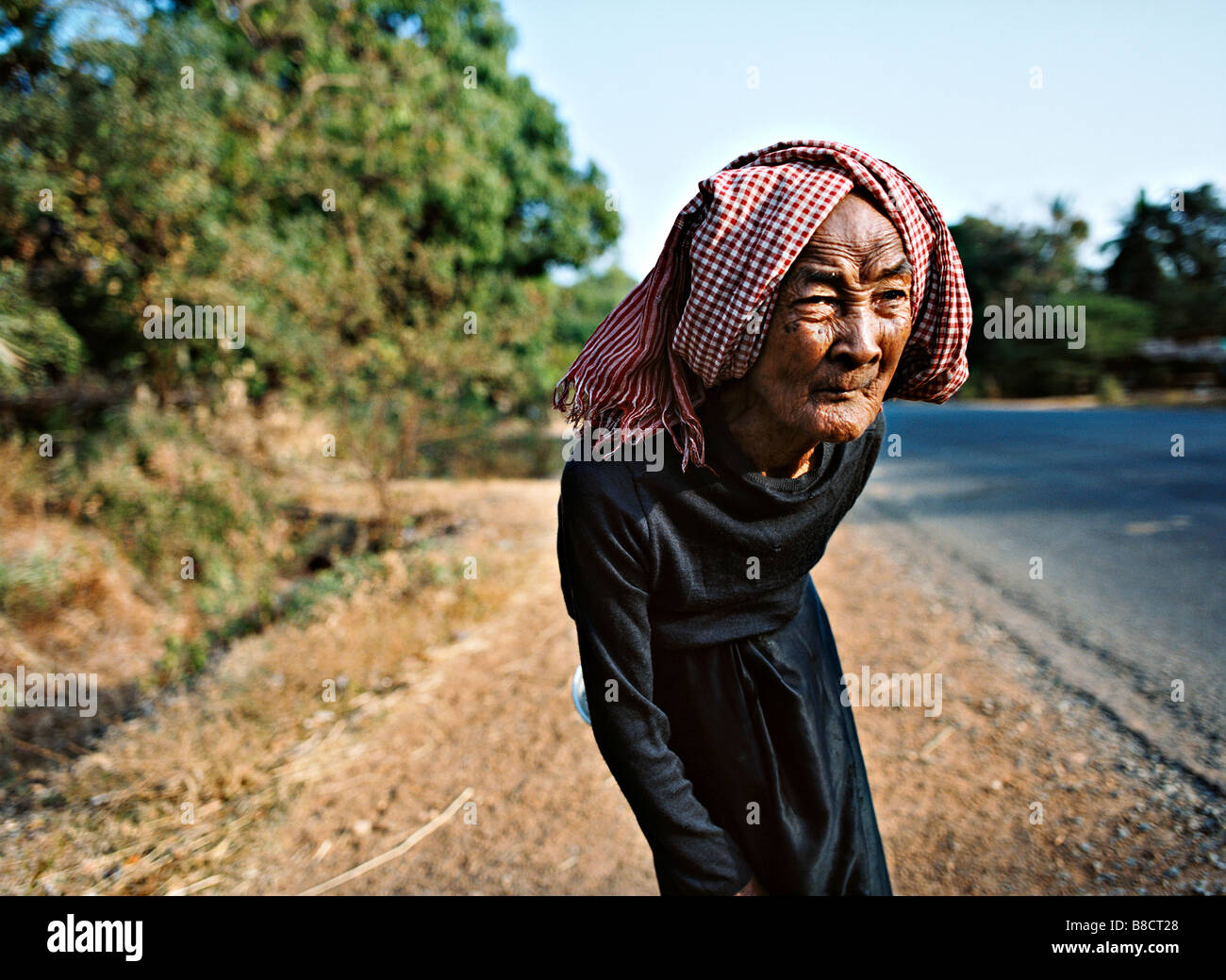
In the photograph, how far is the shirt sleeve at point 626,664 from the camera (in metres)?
1.38

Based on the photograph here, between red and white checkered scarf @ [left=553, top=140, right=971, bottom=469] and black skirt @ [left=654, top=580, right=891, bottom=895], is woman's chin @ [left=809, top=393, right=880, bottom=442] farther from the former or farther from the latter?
black skirt @ [left=654, top=580, right=891, bottom=895]

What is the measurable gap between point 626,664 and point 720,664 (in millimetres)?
275

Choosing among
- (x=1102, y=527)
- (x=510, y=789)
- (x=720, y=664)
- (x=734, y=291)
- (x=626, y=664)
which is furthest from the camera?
(x=1102, y=527)

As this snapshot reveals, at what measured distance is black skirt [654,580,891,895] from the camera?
5.31ft

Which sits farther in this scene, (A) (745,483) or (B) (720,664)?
(B) (720,664)

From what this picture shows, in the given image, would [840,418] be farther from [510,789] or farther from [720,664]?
[510,789]

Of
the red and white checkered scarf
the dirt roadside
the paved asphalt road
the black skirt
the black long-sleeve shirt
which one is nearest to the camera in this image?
the red and white checkered scarf

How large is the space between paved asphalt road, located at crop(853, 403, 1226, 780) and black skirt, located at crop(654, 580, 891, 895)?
105 inches

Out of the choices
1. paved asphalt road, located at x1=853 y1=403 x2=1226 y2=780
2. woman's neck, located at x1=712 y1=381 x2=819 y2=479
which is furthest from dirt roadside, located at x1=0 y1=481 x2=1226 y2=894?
woman's neck, located at x1=712 y1=381 x2=819 y2=479

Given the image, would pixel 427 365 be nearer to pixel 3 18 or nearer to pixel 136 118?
pixel 136 118

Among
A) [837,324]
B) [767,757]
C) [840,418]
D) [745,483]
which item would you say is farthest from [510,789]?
[837,324]

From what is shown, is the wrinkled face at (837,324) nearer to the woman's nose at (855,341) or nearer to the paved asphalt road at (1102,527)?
the woman's nose at (855,341)

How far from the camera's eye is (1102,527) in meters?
6.88

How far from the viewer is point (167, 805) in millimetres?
3369
